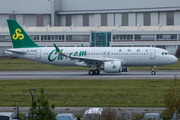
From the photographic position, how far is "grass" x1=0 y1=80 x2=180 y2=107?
74.1 ft

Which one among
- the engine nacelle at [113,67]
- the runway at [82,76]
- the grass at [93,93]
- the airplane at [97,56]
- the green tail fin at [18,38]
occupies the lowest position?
the grass at [93,93]

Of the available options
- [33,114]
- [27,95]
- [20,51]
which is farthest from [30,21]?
[33,114]

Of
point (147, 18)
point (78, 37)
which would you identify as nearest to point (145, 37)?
point (78, 37)

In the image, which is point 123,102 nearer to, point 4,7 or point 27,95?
point 27,95

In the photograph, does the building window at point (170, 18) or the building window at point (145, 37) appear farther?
the building window at point (170, 18)

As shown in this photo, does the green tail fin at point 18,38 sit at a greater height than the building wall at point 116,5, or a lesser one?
lesser

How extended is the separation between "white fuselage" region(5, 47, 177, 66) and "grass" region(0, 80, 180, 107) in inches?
347

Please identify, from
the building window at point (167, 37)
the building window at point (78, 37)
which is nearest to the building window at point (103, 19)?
the building window at point (78, 37)

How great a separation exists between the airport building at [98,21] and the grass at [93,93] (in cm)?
5303

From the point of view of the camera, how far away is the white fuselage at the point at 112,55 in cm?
4212

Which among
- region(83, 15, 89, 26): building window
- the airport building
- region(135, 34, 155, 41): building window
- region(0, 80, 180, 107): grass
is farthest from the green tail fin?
region(83, 15, 89, 26): building window

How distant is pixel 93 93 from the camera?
26.3 metres

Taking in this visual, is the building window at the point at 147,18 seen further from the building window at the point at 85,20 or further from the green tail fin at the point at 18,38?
the green tail fin at the point at 18,38

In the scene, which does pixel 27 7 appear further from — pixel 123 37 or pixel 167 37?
pixel 167 37
